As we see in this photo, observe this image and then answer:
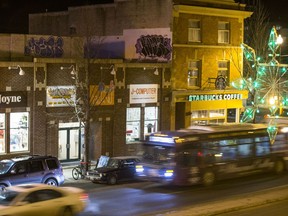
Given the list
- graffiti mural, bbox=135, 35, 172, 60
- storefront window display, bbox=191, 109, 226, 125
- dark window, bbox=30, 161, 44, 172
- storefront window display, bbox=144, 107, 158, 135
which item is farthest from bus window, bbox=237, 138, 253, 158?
storefront window display, bbox=191, 109, 226, 125

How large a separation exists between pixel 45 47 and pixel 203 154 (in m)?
13.3

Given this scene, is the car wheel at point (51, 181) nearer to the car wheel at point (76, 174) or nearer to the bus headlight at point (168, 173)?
the car wheel at point (76, 174)

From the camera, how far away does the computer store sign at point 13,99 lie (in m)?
31.5

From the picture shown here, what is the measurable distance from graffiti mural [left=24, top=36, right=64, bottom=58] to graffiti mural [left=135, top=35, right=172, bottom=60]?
657cm

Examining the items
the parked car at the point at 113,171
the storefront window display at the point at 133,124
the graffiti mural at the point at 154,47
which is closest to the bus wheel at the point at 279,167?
the parked car at the point at 113,171

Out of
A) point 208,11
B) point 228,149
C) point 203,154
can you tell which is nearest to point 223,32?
point 208,11

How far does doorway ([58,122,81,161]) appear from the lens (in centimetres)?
3491

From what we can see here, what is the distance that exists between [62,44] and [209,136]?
42.7 ft

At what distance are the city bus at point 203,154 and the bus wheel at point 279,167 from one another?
0.99m

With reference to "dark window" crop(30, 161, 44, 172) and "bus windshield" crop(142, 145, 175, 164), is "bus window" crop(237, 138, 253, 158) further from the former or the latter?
"dark window" crop(30, 161, 44, 172)

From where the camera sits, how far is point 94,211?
2031 cm

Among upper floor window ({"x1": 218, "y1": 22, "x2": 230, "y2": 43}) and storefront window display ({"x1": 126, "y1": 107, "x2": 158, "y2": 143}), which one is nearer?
storefront window display ({"x1": 126, "y1": 107, "x2": 158, "y2": 143})

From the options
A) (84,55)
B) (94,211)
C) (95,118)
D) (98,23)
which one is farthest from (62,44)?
(94,211)

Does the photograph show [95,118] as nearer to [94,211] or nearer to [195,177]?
[195,177]
